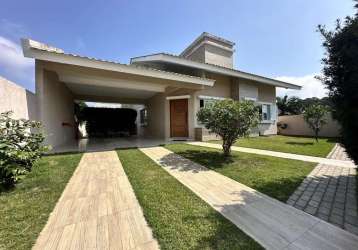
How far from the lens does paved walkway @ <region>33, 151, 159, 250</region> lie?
205 centimetres

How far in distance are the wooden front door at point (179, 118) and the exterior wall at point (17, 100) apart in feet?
25.4

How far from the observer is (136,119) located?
2061 cm

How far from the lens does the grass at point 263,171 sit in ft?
12.6

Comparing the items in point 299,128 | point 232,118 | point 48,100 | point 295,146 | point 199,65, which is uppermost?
point 199,65

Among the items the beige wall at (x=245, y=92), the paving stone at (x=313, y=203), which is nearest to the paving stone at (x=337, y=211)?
the paving stone at (x=313, y=203)

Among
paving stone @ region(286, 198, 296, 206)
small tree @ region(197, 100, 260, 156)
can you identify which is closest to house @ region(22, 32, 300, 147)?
small tree @ region(197, 100, 260, 156)

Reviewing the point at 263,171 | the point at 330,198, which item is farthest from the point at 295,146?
the point at 330,198

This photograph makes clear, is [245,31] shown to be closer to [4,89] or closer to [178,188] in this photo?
[178,188]

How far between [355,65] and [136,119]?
19.4 m

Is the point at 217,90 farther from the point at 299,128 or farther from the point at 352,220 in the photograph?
the point at 352,220

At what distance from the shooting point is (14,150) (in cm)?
372

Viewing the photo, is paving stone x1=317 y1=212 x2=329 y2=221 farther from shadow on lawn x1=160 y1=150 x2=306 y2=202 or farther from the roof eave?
the roof eave

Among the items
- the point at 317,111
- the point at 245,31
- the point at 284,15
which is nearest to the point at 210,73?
the point at 245,31

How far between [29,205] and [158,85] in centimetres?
895
